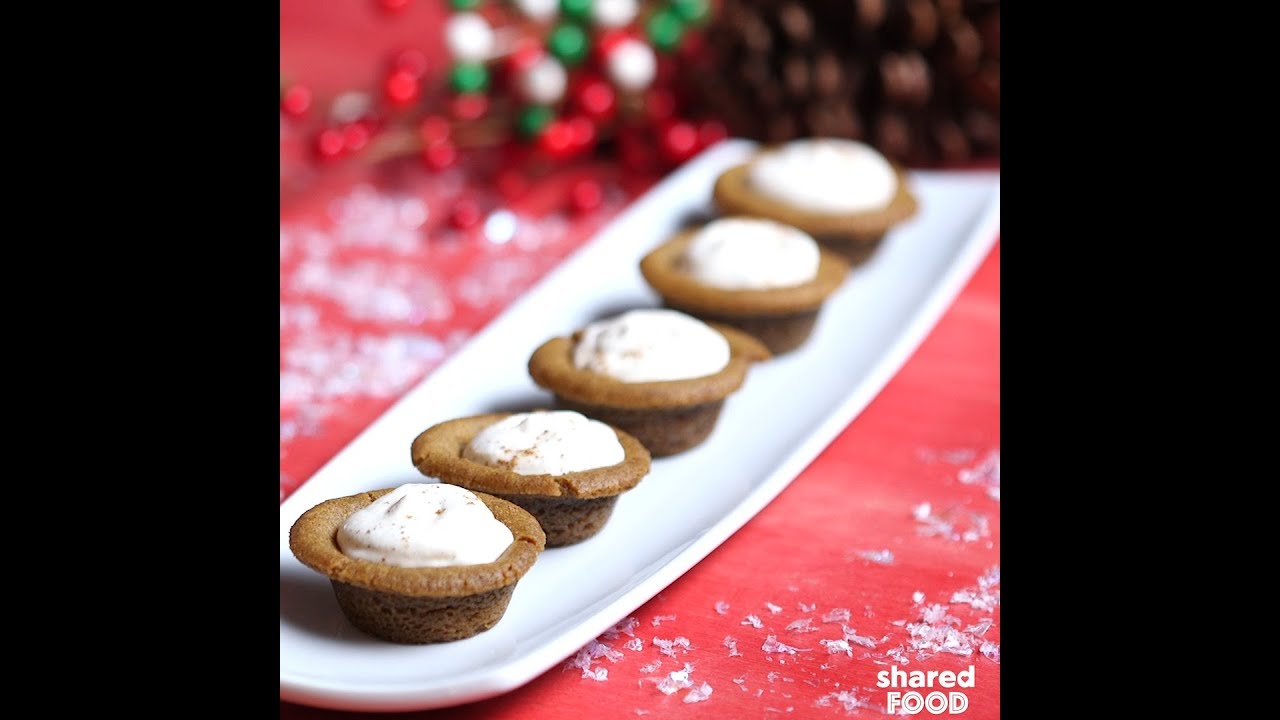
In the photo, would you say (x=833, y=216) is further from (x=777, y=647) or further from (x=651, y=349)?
(x=777, y=647)

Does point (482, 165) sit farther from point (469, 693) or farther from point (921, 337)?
point (469, 693)

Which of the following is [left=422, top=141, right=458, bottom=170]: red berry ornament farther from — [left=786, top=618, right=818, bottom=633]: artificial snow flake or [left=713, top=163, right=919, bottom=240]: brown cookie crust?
[left=786, top=618, right=818, bottom=633]: artificial snow flake

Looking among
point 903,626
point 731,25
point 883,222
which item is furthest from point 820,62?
point 903,626

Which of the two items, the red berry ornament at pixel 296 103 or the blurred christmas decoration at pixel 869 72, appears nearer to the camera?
the red berry ornament at pixel 296 103

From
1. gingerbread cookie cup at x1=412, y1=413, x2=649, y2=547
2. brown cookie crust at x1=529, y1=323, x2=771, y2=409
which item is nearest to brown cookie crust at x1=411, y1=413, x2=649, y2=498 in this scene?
gingerbread cookie cup at x1=412, y1=413, x2=649, y2=547

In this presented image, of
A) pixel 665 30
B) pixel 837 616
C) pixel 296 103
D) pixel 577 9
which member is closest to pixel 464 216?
pixel 296 103

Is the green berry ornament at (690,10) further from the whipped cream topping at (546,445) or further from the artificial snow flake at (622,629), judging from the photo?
the artificial snow flake at (622,629)

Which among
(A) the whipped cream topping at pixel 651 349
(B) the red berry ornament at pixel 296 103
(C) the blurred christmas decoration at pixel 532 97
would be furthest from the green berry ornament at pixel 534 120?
(A) the whipped cream topping at pixel 651 349
